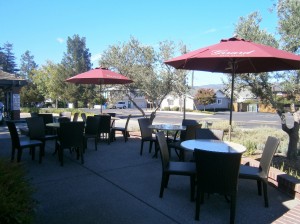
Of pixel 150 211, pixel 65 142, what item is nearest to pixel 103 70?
pixel 65 142

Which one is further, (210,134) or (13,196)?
(210,134)

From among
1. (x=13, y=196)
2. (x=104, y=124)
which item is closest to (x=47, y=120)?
(x=104, y=124)

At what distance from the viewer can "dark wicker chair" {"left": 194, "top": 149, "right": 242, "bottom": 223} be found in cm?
328

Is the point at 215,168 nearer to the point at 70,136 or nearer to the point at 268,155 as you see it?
the point at 268,155

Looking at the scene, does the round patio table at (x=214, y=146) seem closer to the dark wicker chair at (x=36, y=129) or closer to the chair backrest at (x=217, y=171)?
the chair backrest at (x=217, y=171)

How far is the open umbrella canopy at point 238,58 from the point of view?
423 centimetres

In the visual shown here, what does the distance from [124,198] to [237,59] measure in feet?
12.7

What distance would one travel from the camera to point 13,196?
245 cm

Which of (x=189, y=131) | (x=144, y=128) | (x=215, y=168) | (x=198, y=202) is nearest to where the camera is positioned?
(x=215, y=168)

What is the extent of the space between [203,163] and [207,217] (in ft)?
2.66

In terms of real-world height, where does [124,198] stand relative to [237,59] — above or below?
below

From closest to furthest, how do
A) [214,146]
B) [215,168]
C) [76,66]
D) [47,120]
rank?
[215,168] < [214,146] < [47,120] < [76,66]

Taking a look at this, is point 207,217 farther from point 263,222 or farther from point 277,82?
point 277,82

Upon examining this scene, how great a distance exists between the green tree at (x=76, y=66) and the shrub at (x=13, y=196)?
3829 centimetres
